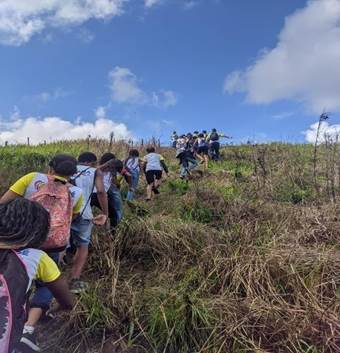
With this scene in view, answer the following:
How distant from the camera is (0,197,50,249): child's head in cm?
200

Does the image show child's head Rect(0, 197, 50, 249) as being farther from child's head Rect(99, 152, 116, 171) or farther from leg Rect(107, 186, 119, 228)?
child's head Rect(99, 152, 116, 171)

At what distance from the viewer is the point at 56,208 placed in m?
3.60

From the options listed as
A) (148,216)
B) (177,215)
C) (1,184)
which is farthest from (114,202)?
(1,184)

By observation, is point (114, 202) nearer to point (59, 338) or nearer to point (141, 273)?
point (141, 273)

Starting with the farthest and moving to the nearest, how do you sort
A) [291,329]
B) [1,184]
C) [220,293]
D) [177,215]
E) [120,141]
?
1. [120,141]
2. [1,184]
3. [177,215]
4. [220,293]
5. [291,329]

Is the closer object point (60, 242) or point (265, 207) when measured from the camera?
point (60, 242)

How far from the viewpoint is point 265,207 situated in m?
6.72

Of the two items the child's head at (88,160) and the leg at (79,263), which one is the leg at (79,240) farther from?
the child's head at (88,160)

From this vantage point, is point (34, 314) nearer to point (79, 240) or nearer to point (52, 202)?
point (52, 202)

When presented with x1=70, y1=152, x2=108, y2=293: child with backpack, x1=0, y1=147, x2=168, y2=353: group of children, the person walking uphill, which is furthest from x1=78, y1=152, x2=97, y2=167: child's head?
the person walking uphill

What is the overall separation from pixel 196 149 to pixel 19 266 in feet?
46.4

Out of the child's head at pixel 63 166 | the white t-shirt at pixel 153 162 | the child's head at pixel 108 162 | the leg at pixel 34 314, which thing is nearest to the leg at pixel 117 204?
the child's head at pixel 108 162

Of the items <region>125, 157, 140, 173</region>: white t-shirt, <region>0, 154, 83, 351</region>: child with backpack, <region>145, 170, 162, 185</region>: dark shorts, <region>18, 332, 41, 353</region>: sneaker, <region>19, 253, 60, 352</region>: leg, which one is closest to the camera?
<region>18, 332, 41, 353</region>: sneaker

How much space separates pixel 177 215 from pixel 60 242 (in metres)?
3.72
